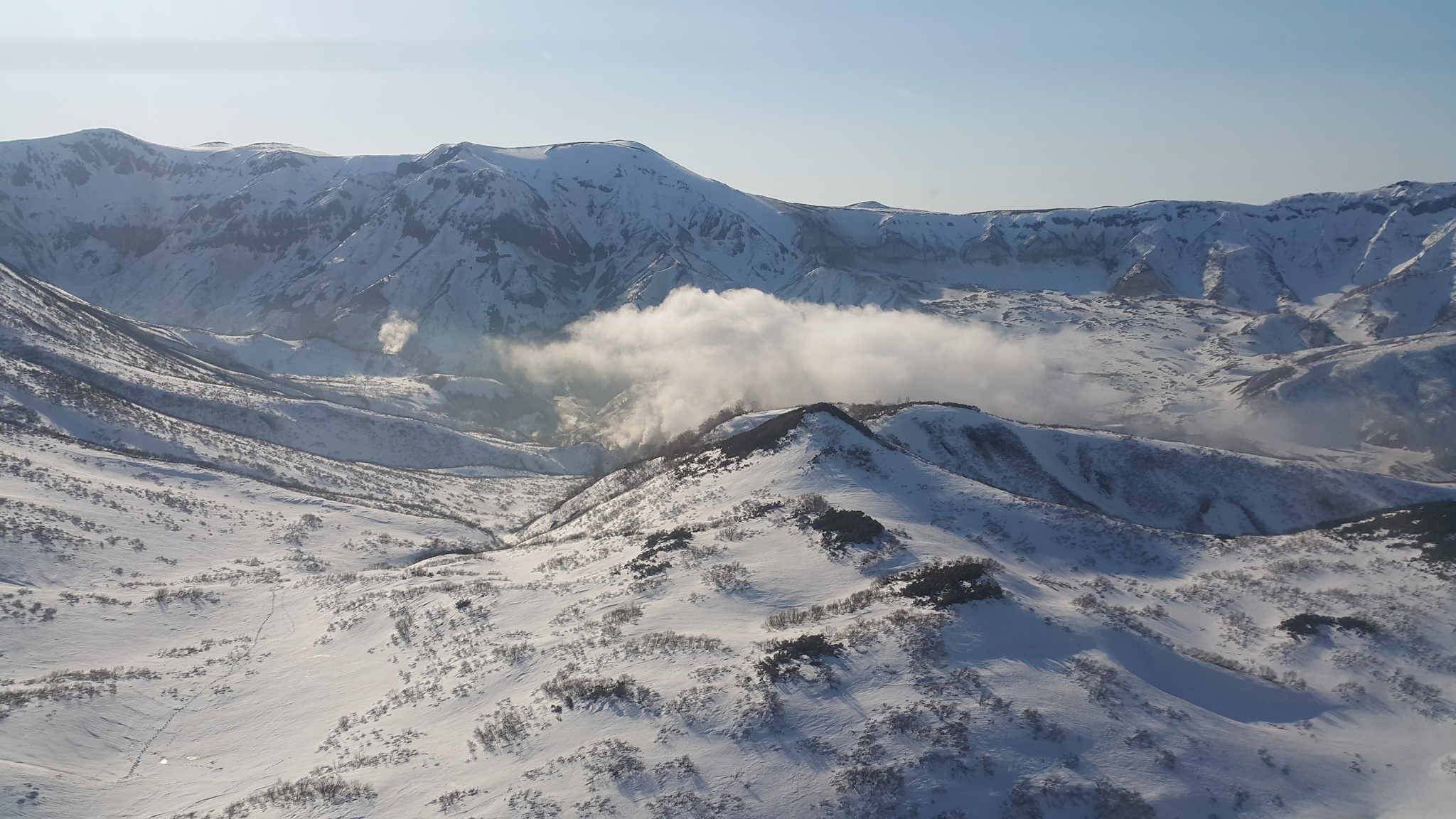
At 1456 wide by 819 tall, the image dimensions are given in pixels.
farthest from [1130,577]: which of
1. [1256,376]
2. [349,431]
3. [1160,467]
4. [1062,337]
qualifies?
[1062,337]

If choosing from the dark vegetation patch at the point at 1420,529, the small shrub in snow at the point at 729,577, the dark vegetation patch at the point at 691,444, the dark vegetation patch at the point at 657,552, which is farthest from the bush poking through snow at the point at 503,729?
the dark vegetation patch at the point at 1420,529

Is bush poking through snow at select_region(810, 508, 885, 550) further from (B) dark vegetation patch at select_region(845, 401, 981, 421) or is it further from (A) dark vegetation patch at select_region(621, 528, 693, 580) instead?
(B) dark vegetation patch at select_region(845, 401, 981, 421)

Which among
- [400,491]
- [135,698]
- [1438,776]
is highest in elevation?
[1438,776]

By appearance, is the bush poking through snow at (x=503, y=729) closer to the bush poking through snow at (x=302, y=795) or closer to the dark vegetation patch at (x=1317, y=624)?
the bush poking through snow at (x=302, y=795)

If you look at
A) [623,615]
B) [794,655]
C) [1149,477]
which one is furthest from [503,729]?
[1149,477]

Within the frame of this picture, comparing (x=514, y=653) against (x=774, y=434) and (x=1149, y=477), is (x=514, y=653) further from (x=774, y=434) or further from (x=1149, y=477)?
(x=1149, y=477)

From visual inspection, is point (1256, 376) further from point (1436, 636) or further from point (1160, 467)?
point (1436, 636)
